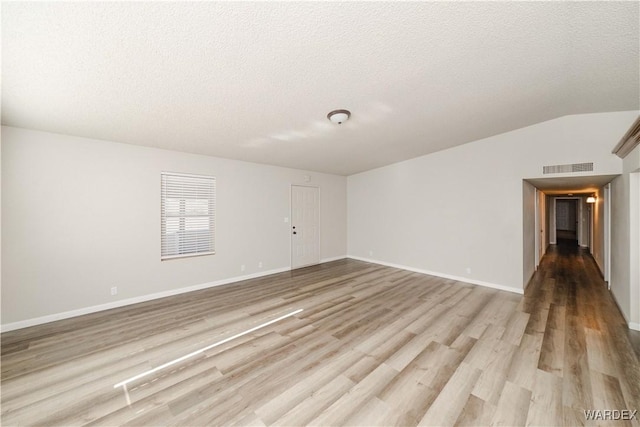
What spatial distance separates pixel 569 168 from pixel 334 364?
485 centimetres

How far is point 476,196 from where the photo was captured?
478cm

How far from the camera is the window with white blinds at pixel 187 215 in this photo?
4223 millimetres

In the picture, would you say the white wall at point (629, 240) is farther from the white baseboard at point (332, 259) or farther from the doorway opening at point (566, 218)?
the doorway opening at point (566, 218)

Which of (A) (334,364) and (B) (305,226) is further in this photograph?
(B) (305,226)

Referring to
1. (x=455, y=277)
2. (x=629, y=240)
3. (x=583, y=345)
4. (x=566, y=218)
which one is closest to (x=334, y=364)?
(x=583, y=345)

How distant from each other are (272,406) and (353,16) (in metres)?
2.98

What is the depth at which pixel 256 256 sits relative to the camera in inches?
211

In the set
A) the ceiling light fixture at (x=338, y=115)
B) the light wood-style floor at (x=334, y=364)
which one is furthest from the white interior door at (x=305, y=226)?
the ceiling light fixture at (x=338, y=115)

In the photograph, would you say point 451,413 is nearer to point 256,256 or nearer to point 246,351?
point 246,351

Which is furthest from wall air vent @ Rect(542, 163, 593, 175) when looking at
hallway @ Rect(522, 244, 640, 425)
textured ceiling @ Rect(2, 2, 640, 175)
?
hallway @ Rect(522, 244, 640, 425)

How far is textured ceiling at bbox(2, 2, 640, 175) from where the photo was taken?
1634 millimetres

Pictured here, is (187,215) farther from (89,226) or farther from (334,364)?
(334,364)

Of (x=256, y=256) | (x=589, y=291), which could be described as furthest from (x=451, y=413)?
(x=589, y=291)

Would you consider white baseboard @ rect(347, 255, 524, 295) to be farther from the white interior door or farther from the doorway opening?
the doorway opening
